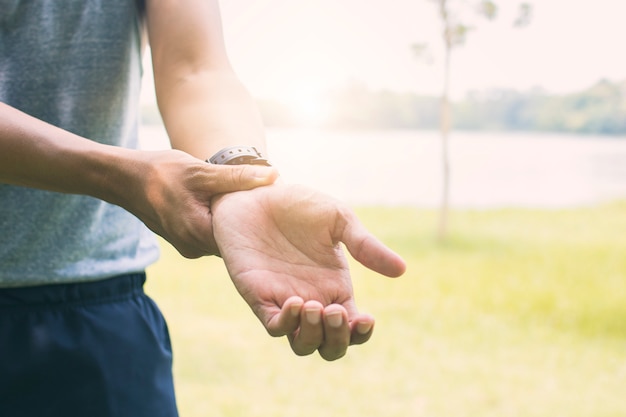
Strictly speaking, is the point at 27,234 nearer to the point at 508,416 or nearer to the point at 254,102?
the point at 254,102

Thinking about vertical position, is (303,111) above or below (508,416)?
above

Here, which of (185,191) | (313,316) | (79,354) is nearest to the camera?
(313,316)

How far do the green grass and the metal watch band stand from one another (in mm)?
1974

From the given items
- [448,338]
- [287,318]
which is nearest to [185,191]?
[287,318]

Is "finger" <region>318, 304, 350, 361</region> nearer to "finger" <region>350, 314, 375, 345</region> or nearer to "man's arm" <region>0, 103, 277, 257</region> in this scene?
"finger" <region>350, 314, 375, 345</region>

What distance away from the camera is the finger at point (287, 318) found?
0.60 m

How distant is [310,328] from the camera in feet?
1.99

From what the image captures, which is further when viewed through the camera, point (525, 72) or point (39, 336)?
point (525, 72)

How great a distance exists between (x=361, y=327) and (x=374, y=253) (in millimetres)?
67

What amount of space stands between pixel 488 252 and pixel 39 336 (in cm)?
450

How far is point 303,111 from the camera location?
4.96 metres

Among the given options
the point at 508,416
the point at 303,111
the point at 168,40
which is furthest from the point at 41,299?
the point at 303,111

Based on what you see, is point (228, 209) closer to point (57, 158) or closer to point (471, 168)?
point (57, 158)

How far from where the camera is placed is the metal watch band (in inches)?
30.6
